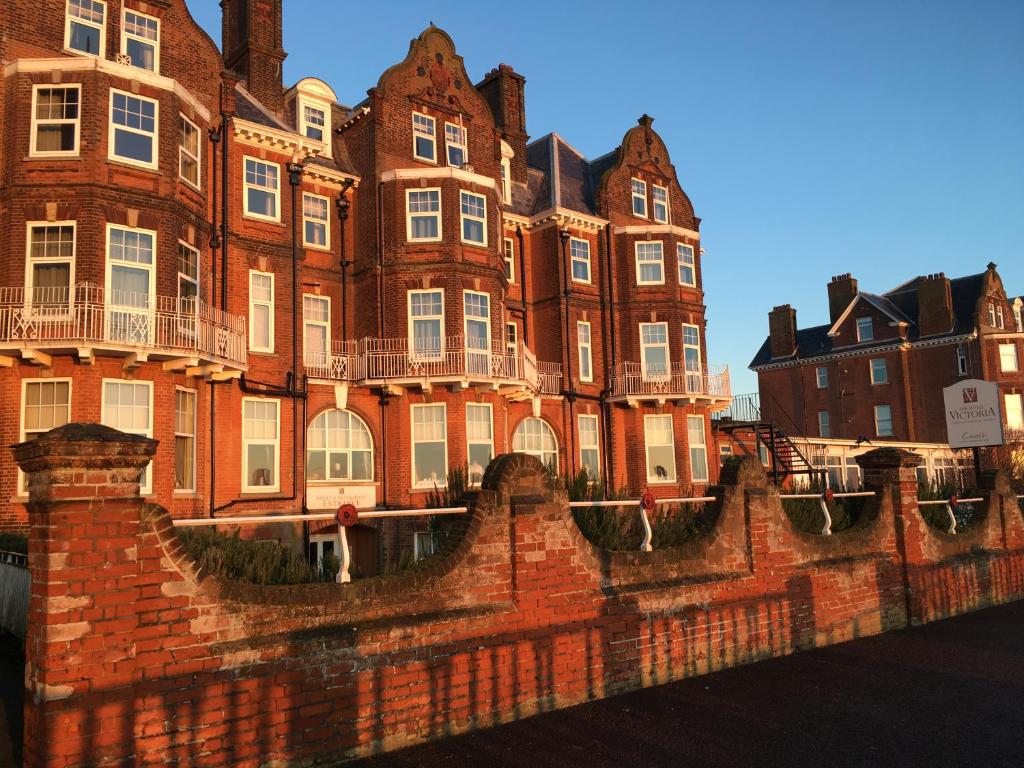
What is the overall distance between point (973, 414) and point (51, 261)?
2367 cm

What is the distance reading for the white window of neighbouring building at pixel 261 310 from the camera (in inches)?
832

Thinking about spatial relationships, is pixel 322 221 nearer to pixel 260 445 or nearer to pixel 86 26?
pixel 260 445

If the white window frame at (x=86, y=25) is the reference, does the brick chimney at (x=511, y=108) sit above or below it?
above

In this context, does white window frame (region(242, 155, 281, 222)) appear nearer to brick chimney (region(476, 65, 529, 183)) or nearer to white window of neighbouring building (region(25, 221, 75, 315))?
white window of neighbouring building (region(25, 221, 75, 315))

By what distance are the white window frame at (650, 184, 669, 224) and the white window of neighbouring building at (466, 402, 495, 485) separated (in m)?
12.1

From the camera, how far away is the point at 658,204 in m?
31.5

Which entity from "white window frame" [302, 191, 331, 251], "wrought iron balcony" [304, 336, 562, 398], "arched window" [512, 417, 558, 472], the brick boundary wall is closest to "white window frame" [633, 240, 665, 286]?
"arched window" [512, 417, 558, 472]

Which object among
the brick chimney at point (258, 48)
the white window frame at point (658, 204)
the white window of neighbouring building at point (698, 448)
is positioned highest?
the brick chimney at point (258, 48)

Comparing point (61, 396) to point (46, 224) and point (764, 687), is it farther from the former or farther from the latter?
point (764, 687)

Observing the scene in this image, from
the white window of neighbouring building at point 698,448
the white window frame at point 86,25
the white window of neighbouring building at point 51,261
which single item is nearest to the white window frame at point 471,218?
the white window frame at point 86,25

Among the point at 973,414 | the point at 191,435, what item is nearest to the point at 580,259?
the point at 973,414

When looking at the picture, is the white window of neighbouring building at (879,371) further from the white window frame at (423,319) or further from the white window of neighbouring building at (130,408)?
the white window of neighbouring building at (130,408)

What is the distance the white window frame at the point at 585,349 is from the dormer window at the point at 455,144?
713 cm

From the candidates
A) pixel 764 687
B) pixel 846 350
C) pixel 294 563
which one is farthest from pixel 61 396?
pixel 846 350
